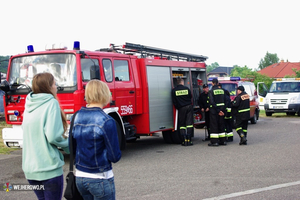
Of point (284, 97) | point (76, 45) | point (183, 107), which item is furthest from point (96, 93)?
point (284, 97)

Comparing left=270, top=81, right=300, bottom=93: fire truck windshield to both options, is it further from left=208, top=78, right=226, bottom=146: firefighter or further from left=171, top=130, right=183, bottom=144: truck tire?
left=171, top=130, right=183, bottom=144: truck tire

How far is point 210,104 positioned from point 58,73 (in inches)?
193

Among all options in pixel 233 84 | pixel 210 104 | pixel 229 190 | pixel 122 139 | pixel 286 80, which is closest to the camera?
pixel 229 190

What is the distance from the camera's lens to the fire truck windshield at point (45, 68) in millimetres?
8438

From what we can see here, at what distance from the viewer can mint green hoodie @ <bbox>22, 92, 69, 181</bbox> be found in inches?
132

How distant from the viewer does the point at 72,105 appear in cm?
822

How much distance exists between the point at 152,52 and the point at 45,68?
3703mm

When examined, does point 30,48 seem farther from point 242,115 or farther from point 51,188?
point 51,188

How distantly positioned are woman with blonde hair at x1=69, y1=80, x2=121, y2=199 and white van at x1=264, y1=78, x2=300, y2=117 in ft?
66.3

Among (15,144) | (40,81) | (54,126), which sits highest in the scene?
(40,81)

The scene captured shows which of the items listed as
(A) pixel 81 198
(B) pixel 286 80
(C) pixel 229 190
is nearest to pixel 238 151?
(C) pixel 229 190

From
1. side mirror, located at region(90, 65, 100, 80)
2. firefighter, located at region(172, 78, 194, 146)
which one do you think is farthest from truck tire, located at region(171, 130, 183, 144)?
side mirror, located at region(90, 65, 100, 80)

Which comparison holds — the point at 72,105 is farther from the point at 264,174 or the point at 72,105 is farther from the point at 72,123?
the point at 72,123

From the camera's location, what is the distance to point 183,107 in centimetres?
1139
